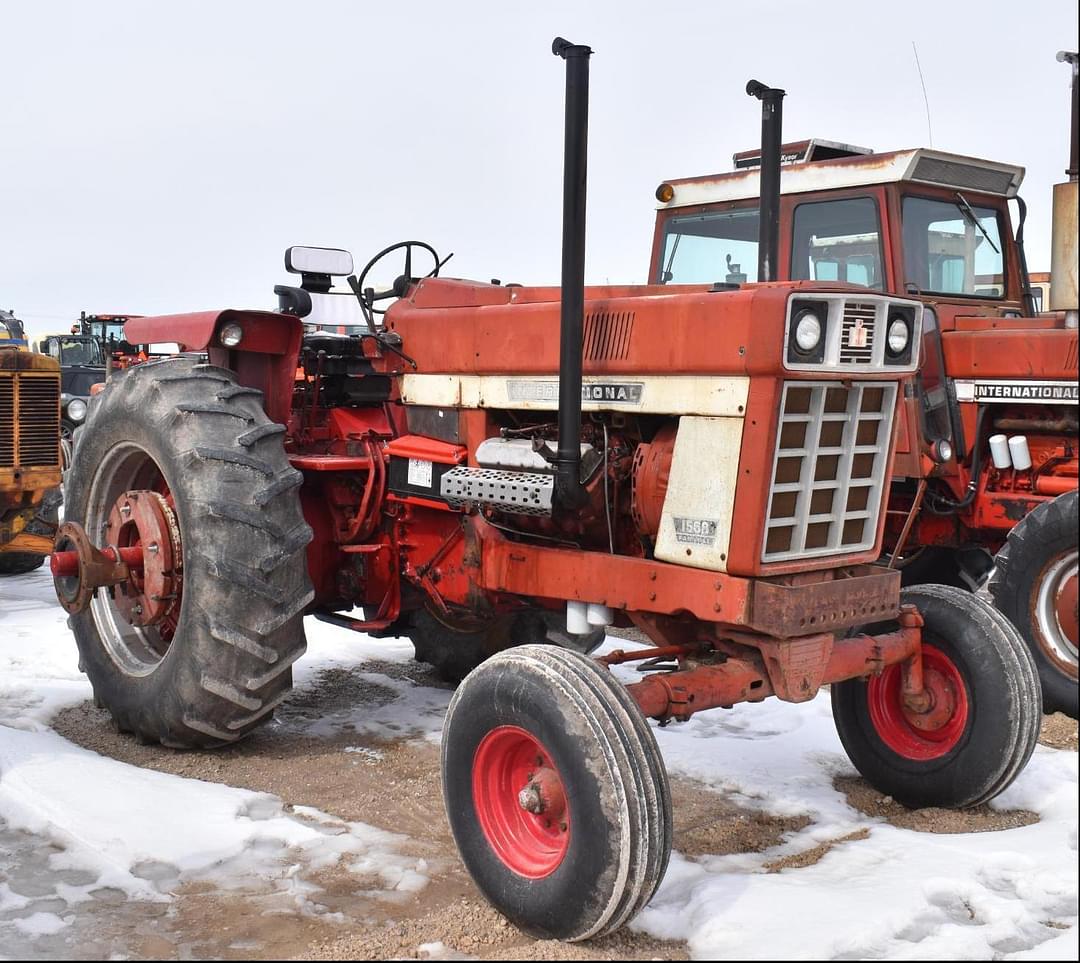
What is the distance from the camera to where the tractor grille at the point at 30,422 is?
781 cm

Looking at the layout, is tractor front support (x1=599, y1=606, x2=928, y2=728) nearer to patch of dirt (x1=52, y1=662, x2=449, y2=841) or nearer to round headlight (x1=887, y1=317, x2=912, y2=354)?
round headlight (x1=887, y1=317, x2=912, y2=354)

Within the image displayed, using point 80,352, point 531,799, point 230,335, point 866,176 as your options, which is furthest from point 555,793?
point 80,352

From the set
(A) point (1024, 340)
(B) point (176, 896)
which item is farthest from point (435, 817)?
(A) point (1024, 340)

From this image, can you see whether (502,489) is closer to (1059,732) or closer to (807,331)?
(807,331)

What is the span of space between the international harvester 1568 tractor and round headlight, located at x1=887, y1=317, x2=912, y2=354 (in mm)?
5898

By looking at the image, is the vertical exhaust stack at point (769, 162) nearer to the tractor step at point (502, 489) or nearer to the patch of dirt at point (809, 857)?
the tractor step at point (502, 489)

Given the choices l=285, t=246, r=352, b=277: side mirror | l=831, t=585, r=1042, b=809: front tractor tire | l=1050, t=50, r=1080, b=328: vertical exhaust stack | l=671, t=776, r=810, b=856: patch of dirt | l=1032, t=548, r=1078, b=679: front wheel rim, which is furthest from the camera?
l=285, t=246, r=352, b=277: side mirror

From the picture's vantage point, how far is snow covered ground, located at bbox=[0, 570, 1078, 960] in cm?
338

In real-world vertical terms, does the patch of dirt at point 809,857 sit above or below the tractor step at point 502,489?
below

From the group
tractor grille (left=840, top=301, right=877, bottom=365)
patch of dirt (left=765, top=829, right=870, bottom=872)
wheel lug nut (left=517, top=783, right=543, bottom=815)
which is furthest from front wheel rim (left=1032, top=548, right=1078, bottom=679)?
wheel lug nut (left=517, top=783, right=543, bottom=815)

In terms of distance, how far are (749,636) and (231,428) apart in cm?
211

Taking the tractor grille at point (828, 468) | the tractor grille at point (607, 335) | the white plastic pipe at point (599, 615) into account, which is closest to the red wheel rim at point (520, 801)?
the white plastic pipe at point (599, 615)

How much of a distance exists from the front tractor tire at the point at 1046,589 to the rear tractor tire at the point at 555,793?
8.45ft

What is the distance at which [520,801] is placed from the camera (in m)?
3.50
